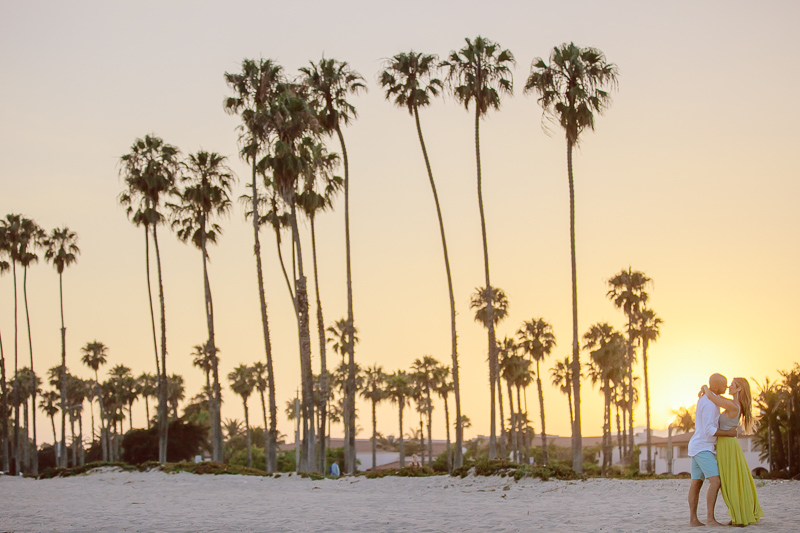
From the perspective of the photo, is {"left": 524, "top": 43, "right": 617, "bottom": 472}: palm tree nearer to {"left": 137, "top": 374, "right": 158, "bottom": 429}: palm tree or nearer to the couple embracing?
the couple embracing

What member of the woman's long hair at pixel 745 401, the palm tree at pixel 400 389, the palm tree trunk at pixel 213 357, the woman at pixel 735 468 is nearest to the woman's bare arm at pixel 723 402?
the woman at pixel 735 468

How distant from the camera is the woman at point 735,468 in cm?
1209

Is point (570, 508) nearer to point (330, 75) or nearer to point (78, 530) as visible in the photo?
point (78, 530)

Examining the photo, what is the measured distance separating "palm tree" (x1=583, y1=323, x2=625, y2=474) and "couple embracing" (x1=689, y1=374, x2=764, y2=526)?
2167 inches

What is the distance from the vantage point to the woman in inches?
476

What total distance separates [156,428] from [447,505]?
162 ft

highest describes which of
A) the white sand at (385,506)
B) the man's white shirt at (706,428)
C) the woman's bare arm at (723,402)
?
the woman's bare arm at (723,402)

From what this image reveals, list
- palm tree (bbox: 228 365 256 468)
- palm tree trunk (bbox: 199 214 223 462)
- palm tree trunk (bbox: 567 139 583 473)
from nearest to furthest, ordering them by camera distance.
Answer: palm tree trunk (bbox: 567 139 583 473) < palm tree trunk (bbox: 199 214 223 462) < palm tree (bbox: 228 365 256 468)

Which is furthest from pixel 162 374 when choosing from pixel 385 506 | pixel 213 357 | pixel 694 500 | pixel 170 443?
pixel 694 500

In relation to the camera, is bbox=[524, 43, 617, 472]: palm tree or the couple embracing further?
bbox=[524, 43, 617, 472]: palm tree

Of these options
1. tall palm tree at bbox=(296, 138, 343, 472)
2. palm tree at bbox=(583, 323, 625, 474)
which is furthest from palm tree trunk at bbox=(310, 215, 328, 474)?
palm tree at bbox=(583, 323, 625, 474)

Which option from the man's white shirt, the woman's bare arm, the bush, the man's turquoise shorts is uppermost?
the woman's bare arm

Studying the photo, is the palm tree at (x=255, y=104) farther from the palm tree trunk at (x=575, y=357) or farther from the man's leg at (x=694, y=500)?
the man's leg at (x=694, y=500)

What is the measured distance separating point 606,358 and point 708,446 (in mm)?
58129
